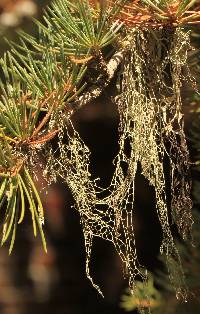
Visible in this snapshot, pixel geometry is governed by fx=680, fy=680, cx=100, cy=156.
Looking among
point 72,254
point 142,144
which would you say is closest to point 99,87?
point 142,144

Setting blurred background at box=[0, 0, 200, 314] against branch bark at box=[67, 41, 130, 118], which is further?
blurred background at box=[0, 0, 200, 314]

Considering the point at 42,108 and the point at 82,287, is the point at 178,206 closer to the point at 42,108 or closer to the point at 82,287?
the point at 42,108

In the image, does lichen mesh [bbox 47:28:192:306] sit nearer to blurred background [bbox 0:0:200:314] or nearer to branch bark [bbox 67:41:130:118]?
branch bark [bbox 67:41:130:118]

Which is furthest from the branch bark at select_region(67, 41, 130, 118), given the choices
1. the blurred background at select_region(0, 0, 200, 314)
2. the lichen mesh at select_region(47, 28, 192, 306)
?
the blurred background at select_region(0, 0, 200, 314)

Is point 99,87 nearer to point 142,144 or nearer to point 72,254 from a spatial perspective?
point 142,144

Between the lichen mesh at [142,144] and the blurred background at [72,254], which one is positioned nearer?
the lichen mesh at [142,144]

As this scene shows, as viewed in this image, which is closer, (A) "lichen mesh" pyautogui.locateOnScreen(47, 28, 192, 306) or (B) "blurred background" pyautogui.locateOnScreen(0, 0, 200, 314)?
(A) "lichen mesh" pyautogui.locateOnScreen(47, 28, 192, 306)

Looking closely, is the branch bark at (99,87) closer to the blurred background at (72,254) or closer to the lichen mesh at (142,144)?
the lichen mesh at (142,144)

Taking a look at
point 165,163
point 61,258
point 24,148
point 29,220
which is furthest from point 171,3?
point 61,258

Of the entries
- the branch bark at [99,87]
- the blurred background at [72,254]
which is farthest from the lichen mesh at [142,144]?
the blurred background at [72,254]

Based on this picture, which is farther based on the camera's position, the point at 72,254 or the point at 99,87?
the point at 72,254

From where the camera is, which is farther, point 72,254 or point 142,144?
point 72,254
